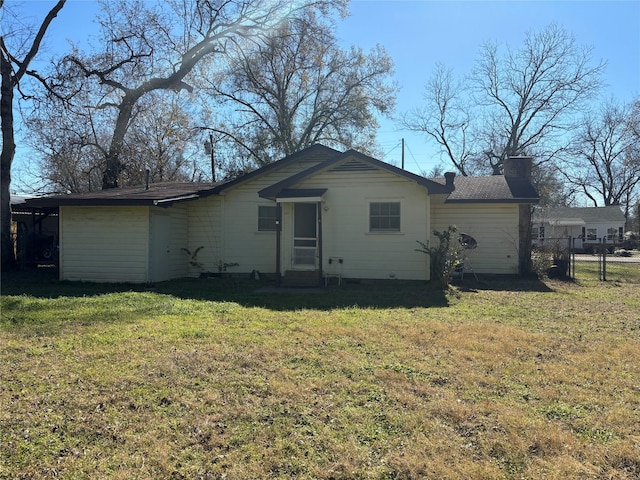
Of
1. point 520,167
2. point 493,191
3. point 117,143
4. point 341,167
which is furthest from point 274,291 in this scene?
point 117,143

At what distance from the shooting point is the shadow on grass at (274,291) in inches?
386

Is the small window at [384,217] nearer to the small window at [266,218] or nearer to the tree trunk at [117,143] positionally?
the small window at [266,218]

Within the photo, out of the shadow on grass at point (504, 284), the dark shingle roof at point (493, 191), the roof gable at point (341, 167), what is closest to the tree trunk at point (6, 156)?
the roof gable at point (341, 167)

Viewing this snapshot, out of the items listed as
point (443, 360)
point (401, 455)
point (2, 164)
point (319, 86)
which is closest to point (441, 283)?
point (443, 360)

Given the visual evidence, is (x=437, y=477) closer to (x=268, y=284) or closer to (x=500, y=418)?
(x=500, y=418)

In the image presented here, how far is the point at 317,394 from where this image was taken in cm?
436

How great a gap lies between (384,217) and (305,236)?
2447 millimetres

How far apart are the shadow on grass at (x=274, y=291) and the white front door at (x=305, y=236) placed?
1.08 meters

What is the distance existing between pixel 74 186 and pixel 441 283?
2746 cm

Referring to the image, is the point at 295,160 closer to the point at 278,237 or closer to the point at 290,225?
the point at 290,225

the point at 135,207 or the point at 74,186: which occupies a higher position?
the point at 74,186

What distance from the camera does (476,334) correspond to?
6789mm

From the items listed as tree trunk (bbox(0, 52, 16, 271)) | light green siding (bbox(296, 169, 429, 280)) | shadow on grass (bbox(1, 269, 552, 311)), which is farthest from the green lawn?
tree trunk (bbox(0, 52, 16, 271))

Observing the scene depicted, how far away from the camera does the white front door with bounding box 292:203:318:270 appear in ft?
43.3
